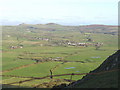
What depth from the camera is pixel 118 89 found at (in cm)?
2444

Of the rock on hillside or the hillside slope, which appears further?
the hillside slope

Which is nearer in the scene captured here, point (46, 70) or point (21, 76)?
point (21, 76)

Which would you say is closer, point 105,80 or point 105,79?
point 105,80

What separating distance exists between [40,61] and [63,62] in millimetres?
18972

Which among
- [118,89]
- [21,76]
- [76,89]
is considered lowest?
[21,76]

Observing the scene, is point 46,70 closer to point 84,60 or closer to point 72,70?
point 72,70

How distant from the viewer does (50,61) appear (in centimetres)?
14225

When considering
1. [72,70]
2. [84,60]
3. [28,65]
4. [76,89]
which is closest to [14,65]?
[28,65]

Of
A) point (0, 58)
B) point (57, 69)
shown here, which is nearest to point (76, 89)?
point (57, 69)

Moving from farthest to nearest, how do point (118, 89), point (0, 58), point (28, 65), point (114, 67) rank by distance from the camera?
point (0, 58)
point (28, 65)
point (114, 67)
point (118, 89)

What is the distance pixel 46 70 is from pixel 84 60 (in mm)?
39373

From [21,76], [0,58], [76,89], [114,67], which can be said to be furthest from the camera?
[0,58]

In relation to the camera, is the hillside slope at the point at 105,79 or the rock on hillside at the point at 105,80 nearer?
the rock on hillside at the point at 105,80

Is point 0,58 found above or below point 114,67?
below
